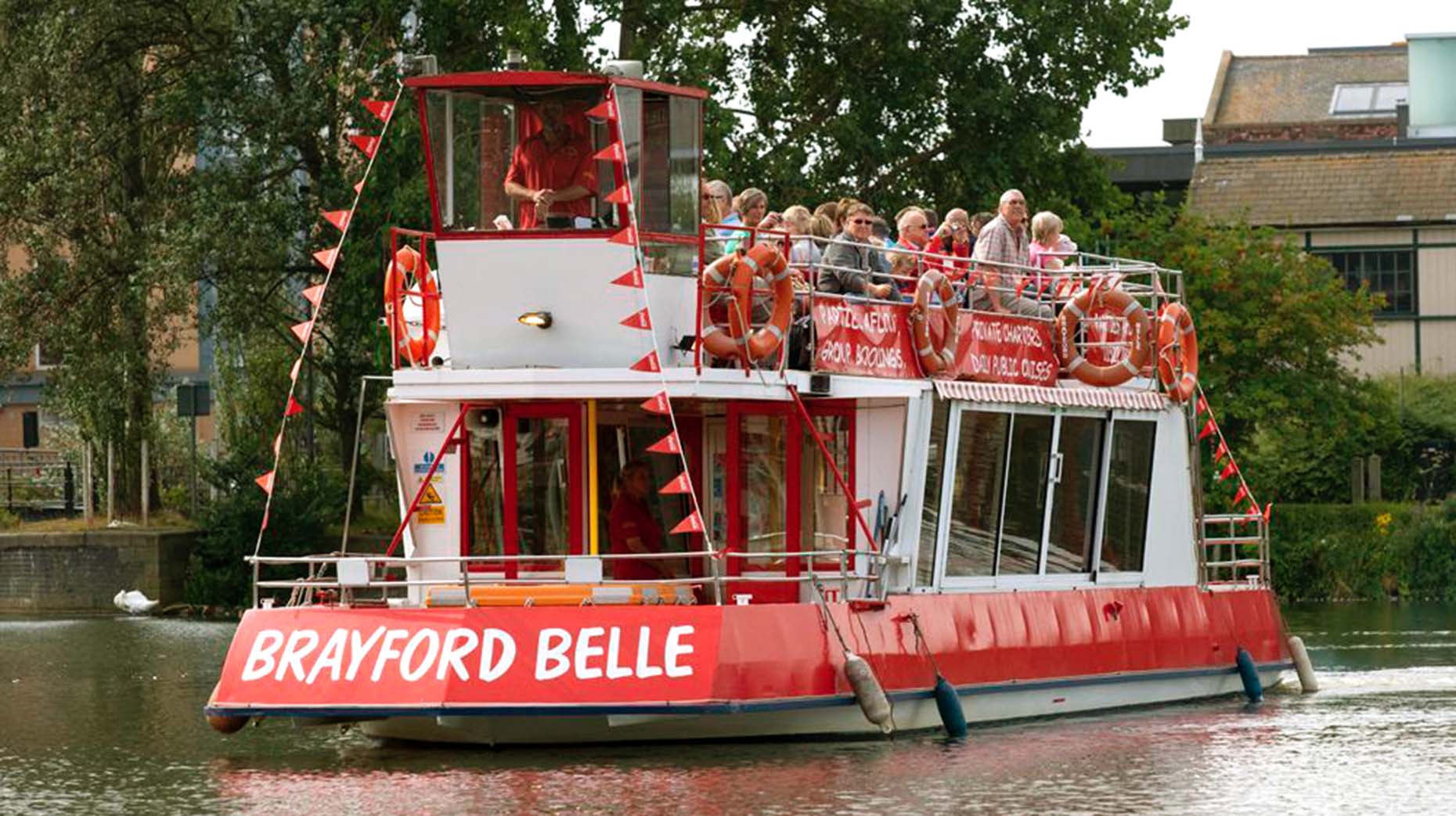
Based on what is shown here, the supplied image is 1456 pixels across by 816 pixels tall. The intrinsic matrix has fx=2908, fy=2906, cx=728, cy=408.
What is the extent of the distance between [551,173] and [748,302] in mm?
1696

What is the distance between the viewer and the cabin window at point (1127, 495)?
80.6 ft

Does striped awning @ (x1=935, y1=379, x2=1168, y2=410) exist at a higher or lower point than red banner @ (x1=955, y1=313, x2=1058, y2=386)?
lower

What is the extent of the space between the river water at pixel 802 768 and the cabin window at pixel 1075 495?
135 centimetres

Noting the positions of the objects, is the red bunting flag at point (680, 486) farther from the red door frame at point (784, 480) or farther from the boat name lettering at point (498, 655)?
the red door frame at point (784, 480)

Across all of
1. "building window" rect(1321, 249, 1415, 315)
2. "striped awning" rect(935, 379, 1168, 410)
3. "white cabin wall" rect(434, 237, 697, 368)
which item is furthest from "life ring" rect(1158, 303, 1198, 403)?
"building window" rect(1321, 249, 1415, 315)

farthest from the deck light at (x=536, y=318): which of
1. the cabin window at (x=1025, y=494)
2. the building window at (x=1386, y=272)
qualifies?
the building window at (x=1386, y=272)

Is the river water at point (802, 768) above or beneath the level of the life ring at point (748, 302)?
beneath

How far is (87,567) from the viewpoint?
144 feet

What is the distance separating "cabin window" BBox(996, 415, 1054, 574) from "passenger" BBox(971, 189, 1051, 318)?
96 cm

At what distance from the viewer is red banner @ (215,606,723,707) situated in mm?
19375

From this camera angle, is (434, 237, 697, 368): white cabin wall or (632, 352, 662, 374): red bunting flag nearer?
(632, 352, 662, 374): red bunting flag

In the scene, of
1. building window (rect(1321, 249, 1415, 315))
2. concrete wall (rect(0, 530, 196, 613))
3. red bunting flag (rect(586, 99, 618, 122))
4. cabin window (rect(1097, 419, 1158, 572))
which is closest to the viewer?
red bunting flag (rect(586, 99, 618, 122))

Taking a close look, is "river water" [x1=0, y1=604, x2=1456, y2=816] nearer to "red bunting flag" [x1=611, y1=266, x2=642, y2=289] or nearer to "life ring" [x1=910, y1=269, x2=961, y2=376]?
"life ring" [x1=910, y1=269, x2=961, y2=376]

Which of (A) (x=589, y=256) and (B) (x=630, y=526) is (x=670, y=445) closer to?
(A) (x=589, y=256)
